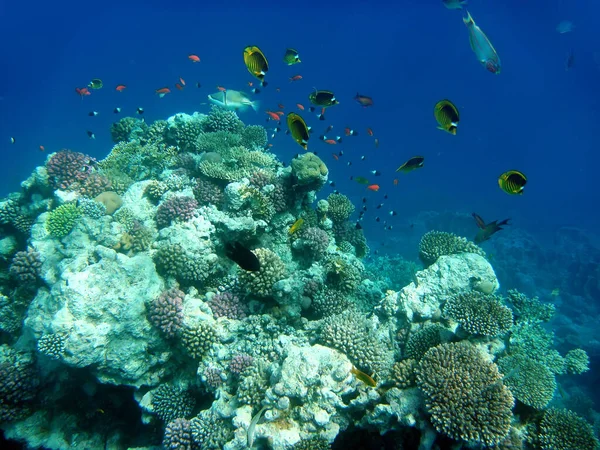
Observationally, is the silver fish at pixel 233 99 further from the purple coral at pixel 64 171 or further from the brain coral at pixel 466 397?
the brain coral at pixel 466 397

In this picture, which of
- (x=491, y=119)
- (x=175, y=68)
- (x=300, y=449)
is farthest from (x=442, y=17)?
(x=300, y=449)

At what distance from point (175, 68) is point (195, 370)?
115347 mm

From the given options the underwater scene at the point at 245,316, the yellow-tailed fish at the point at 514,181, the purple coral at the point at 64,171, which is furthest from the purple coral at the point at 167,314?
the yellow-tailed fish at the point at 514,181

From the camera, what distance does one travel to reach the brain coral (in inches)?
156

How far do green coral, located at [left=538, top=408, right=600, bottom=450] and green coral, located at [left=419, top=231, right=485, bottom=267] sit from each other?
3625 mm

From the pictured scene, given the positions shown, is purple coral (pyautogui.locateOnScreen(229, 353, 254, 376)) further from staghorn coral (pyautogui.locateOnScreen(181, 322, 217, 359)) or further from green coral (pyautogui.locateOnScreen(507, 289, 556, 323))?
green coral (pyautogui.locateOnScreen(507, 289, 556, 323))

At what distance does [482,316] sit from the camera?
532 cm

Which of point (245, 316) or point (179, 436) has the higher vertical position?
point (245, 316)

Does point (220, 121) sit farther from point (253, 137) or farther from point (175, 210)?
point (175, 210)

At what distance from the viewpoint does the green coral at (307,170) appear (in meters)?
7.38

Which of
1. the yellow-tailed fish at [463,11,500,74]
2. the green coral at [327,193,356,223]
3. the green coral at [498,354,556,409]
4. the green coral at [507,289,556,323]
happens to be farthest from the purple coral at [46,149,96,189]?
the green coral at [507,289,556,323]

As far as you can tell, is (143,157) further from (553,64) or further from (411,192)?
(553,64)

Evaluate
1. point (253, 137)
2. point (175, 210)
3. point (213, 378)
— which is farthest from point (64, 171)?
point (213, 378)

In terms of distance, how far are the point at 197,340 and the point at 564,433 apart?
6.09 metres
